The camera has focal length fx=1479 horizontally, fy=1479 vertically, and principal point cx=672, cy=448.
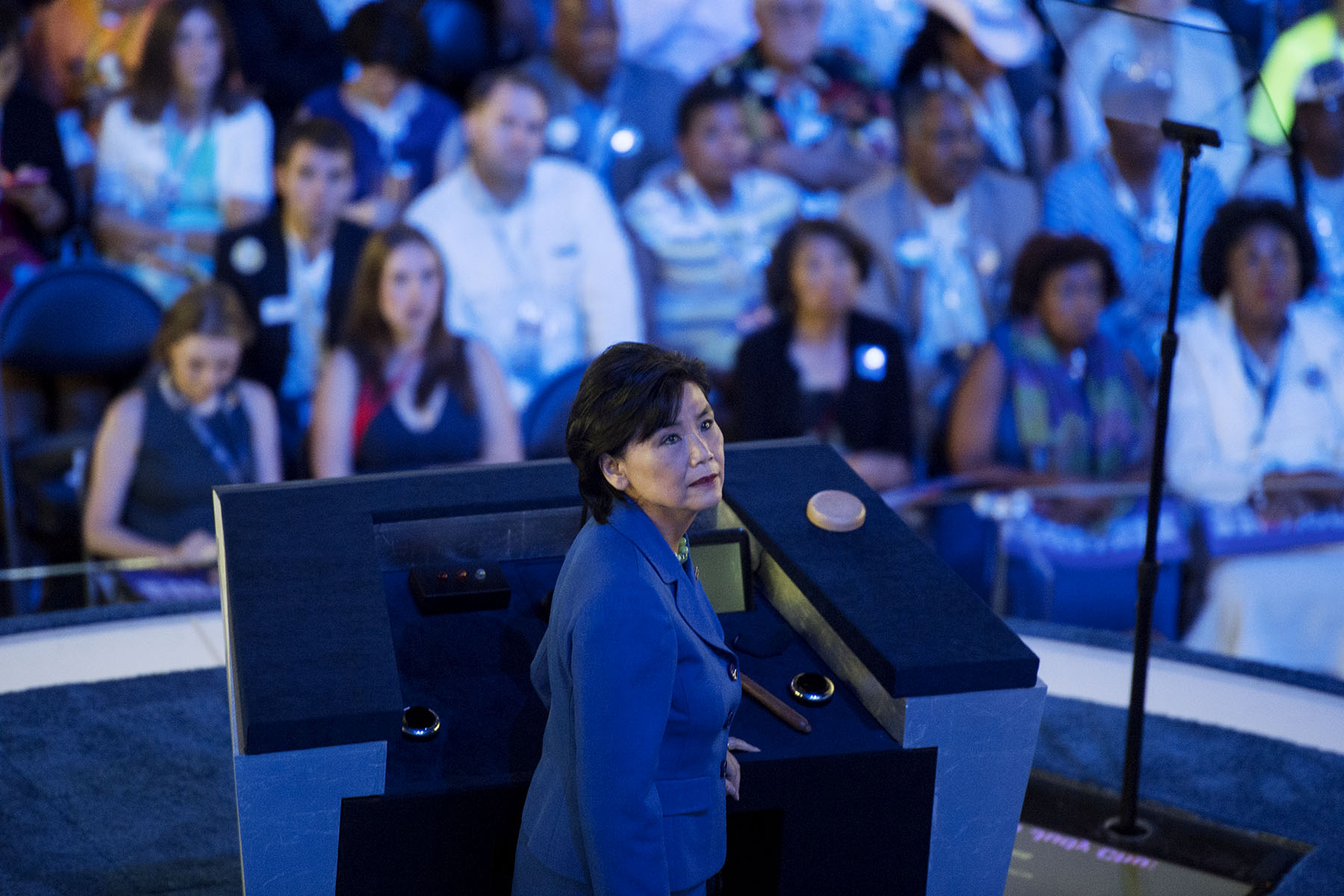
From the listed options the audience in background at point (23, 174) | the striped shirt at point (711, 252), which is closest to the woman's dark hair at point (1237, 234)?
the striped shirt at point (711, 252)

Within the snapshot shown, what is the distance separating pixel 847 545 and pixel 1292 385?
4.05m

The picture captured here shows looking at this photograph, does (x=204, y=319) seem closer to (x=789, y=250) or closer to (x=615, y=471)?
(x=789, y=250)

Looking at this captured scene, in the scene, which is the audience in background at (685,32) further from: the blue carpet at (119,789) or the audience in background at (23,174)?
Answer: the blue carpet at (119,789)

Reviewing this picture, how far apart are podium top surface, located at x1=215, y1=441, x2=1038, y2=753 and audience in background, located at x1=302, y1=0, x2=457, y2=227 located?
8.36 feet

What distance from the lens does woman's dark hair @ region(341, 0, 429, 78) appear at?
4.95 m

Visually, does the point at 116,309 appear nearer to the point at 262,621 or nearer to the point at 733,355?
the point at 733,355

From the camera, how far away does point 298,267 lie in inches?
197

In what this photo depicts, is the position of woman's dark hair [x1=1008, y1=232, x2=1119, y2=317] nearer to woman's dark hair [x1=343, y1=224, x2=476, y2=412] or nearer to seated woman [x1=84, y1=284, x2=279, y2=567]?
woman's dark hair [x1=343, y1=224, x2=476, y2=412]

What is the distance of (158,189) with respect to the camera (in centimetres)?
477

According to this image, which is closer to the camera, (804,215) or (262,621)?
(262,621)

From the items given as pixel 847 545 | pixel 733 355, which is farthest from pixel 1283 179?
pixel 847 545

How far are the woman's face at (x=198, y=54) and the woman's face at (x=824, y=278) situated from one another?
214 centimetres

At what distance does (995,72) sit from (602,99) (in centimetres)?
154

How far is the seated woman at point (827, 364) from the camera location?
552 cm
